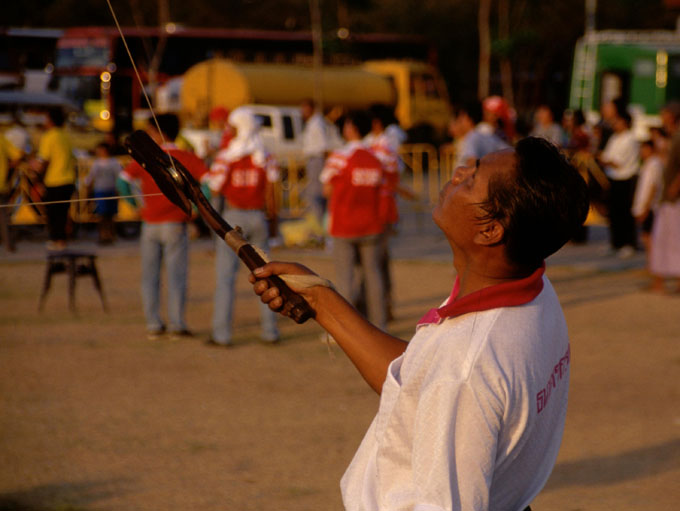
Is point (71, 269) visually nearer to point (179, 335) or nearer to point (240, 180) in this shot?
point (179, 335)

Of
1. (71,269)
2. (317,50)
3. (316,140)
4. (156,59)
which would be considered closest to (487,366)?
(71,269)

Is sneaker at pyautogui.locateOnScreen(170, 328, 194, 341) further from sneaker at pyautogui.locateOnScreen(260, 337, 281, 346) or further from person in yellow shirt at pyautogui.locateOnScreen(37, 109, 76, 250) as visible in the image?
person in yellow shirt at pyautogui.locateOnScreen(37, 109, 76, 250)

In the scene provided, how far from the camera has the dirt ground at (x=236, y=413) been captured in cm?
510

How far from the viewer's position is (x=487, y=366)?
5.89 feet

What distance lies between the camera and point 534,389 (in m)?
1.87

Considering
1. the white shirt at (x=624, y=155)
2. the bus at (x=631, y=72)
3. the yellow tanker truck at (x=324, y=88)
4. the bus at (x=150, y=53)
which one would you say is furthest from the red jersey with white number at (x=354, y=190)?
the bus at (x=631, y=72)

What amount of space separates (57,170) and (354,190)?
5793 mm

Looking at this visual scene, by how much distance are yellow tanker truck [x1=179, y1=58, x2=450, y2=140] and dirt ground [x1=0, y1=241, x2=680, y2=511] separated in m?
14.6

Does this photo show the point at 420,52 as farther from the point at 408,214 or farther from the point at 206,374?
the point at 206,374

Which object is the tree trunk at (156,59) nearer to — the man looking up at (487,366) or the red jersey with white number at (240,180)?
the red jersey with white number at (240,180)

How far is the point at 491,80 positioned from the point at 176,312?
133ft

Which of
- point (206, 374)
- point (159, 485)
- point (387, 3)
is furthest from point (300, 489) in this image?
point (387, 3)

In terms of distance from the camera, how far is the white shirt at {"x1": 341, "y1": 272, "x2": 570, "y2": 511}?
5.81 feet

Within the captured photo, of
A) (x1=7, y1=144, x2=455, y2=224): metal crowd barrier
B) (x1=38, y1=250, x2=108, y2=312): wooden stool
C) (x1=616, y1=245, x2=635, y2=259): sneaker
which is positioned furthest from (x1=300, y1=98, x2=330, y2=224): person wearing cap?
(x1=38, y1=250, x2=108, y2=312): wooden stool
